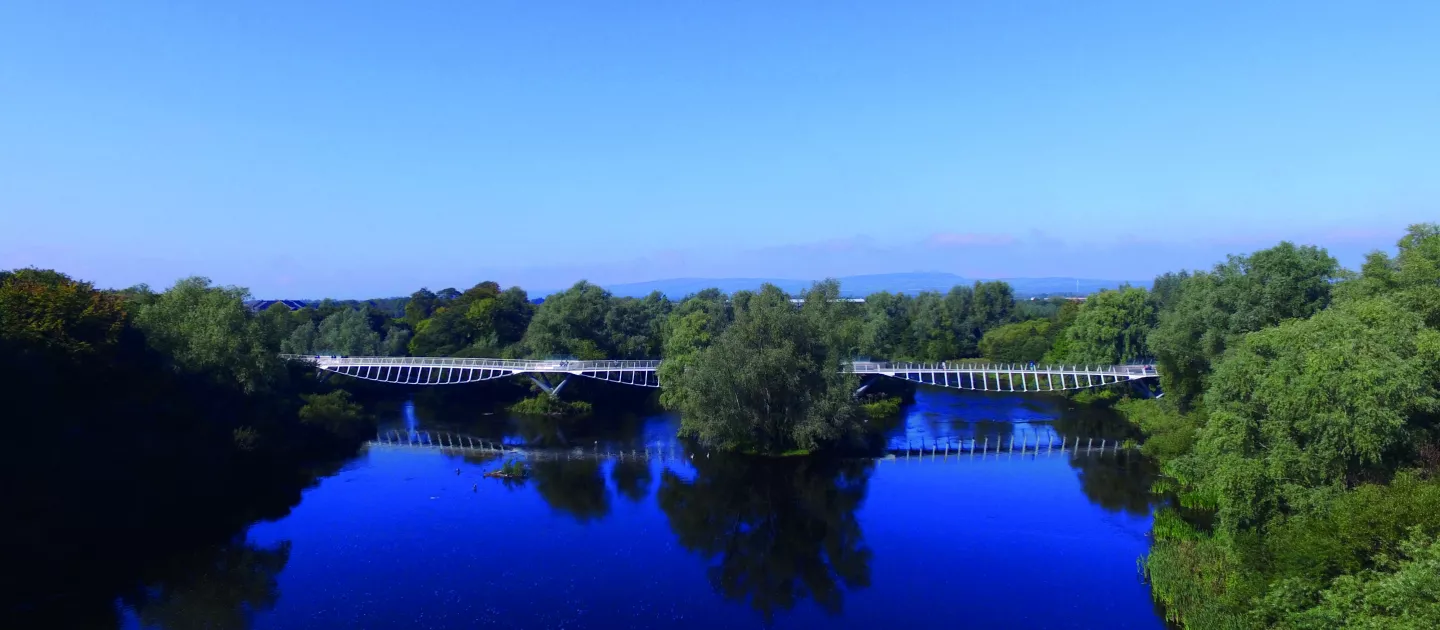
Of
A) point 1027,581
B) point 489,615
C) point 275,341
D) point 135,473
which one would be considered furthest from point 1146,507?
point 275,341

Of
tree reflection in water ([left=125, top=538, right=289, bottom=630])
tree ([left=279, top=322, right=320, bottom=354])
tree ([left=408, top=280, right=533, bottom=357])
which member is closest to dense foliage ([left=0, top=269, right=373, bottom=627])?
tree reflection in water ([left=125, top=538, right=289, bottom=630])

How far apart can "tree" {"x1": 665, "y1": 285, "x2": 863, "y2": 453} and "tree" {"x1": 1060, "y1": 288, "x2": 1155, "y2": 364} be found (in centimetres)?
2457

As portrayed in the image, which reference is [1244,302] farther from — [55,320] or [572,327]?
[55,320]

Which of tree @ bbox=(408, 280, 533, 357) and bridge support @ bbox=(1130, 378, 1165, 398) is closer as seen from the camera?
bridge support @ bbox=(1130, 378, 1165, 398)

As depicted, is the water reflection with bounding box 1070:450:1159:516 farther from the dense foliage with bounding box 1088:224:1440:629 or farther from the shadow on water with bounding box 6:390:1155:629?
the dense foliage with bounding box 1088:224:1440:629

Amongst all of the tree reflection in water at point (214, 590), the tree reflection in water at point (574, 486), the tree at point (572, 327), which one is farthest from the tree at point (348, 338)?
the tree reflection in water at point (214, 590)

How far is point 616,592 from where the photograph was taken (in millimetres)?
22781

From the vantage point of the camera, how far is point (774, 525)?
29.0m

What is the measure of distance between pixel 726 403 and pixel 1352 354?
22338mm

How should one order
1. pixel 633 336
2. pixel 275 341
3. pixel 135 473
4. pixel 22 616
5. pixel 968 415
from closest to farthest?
pixel 22 616 → pixel 135 473 → pixel 275 341 → pixel 968 415 → pixel 633 336

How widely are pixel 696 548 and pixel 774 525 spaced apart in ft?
11.3

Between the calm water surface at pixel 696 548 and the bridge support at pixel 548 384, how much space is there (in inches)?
515

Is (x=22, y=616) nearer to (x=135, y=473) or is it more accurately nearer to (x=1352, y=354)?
(x=135, y=473)

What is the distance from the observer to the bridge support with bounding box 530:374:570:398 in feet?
174
